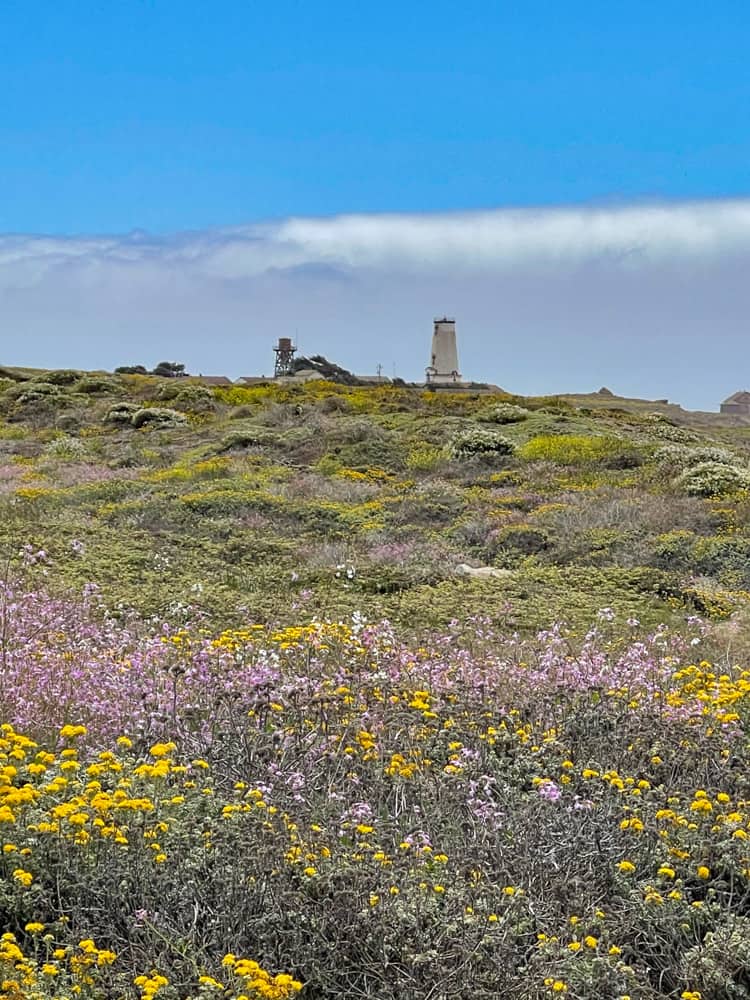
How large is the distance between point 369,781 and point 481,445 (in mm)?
20572

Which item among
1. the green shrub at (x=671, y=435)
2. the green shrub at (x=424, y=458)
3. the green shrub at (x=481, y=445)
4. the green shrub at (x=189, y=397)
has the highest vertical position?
the green shrub at (x=189, y=397)

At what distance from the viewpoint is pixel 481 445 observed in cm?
2505

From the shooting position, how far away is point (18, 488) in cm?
1847

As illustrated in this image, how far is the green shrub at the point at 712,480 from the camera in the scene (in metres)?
17.7

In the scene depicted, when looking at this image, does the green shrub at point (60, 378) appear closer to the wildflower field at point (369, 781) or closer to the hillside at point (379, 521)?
the hillside at point (379, 521)

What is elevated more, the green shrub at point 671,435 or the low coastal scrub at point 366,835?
the green shrub at point 671,435

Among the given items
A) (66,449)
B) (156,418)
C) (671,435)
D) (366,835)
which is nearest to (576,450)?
(671,435)

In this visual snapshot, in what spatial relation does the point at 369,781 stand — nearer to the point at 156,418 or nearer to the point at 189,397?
the point at 156,418

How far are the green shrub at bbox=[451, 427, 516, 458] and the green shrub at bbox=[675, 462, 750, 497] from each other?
6.11 metres

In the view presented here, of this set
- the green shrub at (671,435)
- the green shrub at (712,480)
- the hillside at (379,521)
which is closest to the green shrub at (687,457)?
the hillside at (379,521)

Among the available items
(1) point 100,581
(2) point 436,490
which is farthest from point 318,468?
(1) point 100,581

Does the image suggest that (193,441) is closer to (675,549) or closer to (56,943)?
(675,549)

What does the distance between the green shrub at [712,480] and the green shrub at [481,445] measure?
20.1ft

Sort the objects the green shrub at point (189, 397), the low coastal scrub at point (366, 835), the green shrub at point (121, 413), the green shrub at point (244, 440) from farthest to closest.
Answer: the green shrub at point (189, 397) < the green shrub at point (121, 413) < the green shrub at point (244, 440) < the low coastal scrub at point (366, 835)
